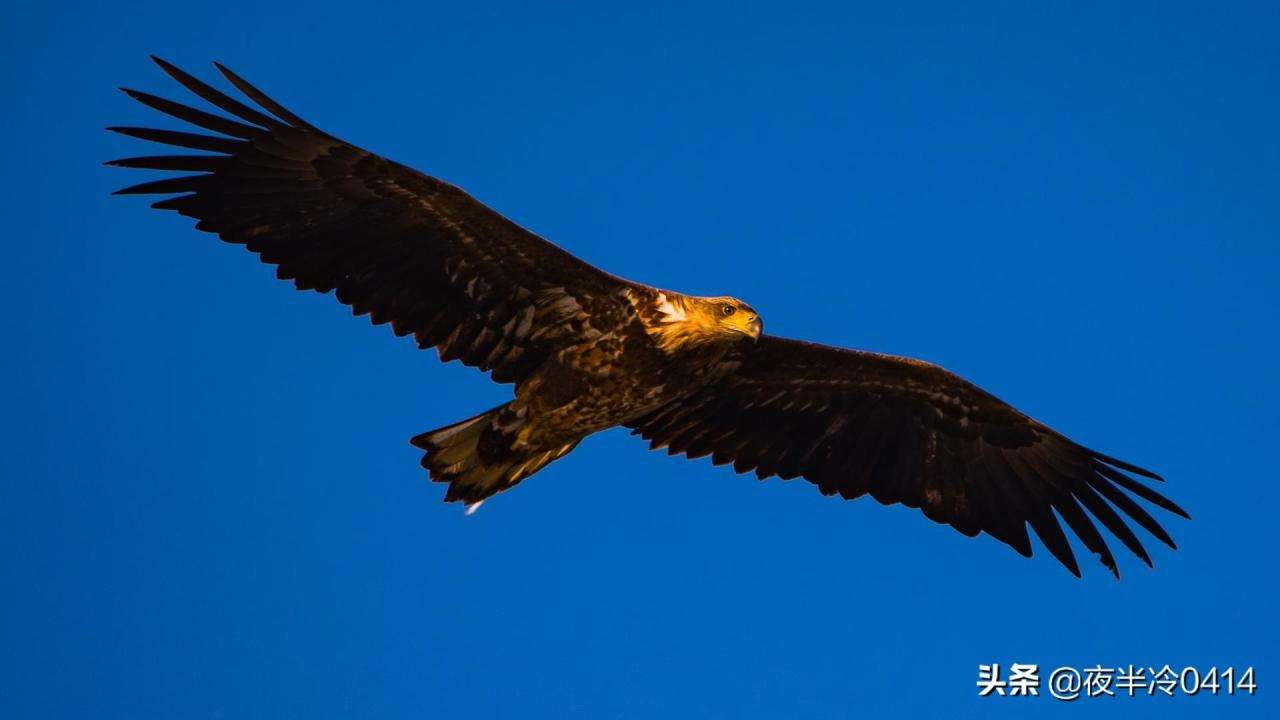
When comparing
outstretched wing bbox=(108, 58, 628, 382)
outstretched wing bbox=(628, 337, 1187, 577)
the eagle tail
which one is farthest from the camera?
outstretched wing bbox=(628, 337, 1187, 577)

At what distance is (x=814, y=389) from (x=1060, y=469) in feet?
6.66

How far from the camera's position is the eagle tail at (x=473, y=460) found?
444 inches

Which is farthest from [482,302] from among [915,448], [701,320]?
[915,448]

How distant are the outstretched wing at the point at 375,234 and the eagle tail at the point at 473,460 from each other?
0.62 metres

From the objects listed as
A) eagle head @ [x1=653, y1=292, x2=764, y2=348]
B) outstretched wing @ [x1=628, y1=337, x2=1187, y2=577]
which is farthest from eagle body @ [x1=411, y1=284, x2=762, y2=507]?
outstretched wing @ [x1=628, y1=337, x2=1187, y2=577]

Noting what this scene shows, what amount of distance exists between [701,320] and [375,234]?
221cm

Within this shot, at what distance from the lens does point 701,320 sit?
428 inches

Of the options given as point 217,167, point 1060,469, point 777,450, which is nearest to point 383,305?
point 217,167

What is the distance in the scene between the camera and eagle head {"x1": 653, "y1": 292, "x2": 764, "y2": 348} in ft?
35.7

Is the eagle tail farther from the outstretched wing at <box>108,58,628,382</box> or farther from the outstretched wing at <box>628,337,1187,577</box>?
the outstretched wing at <box>628,337,1187,577</box>

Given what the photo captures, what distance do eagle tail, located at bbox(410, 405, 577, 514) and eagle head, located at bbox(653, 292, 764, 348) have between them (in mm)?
1182

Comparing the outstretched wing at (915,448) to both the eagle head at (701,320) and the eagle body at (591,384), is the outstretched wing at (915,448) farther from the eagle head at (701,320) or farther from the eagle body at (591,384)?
the eagle head at (701,320)

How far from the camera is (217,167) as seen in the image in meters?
10.9

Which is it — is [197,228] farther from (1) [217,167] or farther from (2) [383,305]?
(2) [383,305]
